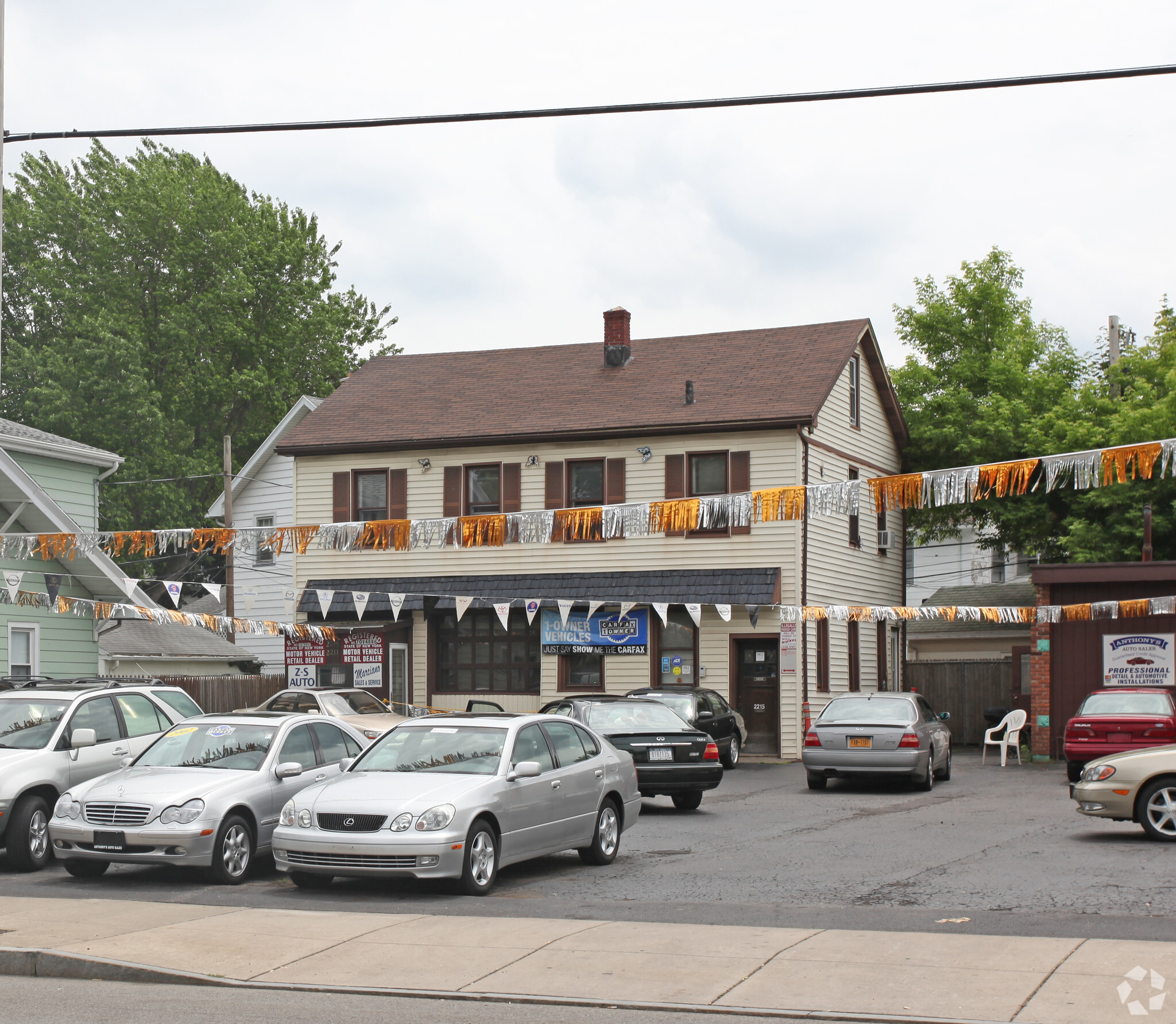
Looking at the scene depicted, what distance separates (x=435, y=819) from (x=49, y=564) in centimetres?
1518

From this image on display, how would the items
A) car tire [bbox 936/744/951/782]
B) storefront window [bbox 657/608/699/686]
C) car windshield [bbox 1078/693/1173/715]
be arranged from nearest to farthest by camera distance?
car windshield [bbox 1078/693/1173/715] → car tire [bbox 936/744/951/782] → storefront window [bbox 657/608/699/686]

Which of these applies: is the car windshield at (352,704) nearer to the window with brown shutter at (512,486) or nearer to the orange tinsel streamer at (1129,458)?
the window with brown shutter at (512,486)

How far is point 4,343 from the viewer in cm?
4888

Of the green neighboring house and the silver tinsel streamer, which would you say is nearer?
the silver tinsel streamer

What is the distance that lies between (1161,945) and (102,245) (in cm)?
4626

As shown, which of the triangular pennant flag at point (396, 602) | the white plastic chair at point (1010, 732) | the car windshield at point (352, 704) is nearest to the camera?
the car windshield at point (352, 704)

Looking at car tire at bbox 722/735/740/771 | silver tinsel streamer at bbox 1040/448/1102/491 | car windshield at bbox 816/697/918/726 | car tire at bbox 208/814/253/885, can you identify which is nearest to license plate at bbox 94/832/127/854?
car tire at bbox 208/814/253/885

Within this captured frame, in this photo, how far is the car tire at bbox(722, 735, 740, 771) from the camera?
2580cm

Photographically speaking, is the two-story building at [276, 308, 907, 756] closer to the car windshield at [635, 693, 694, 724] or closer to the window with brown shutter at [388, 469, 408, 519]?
the window with brown shutter at [388, 469, 408, 519]

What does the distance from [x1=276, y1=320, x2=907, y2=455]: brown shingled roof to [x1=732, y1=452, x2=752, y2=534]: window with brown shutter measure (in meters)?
0.66

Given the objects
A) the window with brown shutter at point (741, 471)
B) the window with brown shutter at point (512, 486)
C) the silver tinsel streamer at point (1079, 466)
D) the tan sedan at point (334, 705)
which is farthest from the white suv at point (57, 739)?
the window with brown shutter at point (512, 486)

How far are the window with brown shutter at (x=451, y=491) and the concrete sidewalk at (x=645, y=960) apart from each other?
70.8ft

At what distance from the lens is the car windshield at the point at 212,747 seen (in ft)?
43.6

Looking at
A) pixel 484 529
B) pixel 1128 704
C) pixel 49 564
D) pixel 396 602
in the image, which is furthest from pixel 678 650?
pixel 49 564
